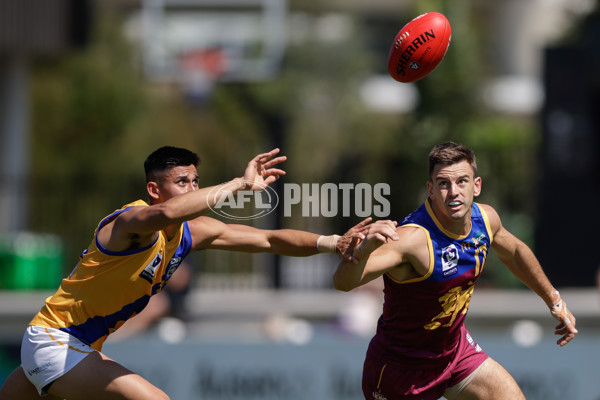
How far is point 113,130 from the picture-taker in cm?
2661

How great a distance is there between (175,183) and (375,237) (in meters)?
1.35

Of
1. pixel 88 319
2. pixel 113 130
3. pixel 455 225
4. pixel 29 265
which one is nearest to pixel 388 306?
pixel 455 225

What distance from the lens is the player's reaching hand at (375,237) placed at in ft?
17.4

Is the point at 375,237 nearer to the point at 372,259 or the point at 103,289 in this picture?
the point at 372,259

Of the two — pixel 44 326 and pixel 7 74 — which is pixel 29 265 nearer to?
pixel 7 74

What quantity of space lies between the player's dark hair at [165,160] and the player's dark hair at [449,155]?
1.51m

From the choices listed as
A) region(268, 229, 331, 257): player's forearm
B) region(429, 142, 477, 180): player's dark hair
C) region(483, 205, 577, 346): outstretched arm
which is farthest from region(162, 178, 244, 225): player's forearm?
region(483, 205, 577, 346): outstretched arm

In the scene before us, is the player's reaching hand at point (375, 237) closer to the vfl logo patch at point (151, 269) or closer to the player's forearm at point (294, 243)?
the player's forearm at point (294, 243)

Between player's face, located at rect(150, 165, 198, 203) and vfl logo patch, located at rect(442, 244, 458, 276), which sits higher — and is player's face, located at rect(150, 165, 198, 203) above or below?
above

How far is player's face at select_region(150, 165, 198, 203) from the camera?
5848 mm

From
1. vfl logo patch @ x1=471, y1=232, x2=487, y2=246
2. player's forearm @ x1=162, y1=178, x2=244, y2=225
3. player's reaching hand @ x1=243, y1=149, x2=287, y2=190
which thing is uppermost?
player's reaching hand @ x1=243, y1=149, x2=287, y2=190

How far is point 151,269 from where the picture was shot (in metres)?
5.87

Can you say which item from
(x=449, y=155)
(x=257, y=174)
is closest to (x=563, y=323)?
(x=449, y=155)

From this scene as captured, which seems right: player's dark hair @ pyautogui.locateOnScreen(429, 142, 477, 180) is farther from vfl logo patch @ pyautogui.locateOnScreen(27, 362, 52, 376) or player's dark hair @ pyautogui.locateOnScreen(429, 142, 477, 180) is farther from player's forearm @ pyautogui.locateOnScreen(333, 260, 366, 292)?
vfl logo patch @ pyautogui.locateOnScreen(27, 362, 52, 376)
